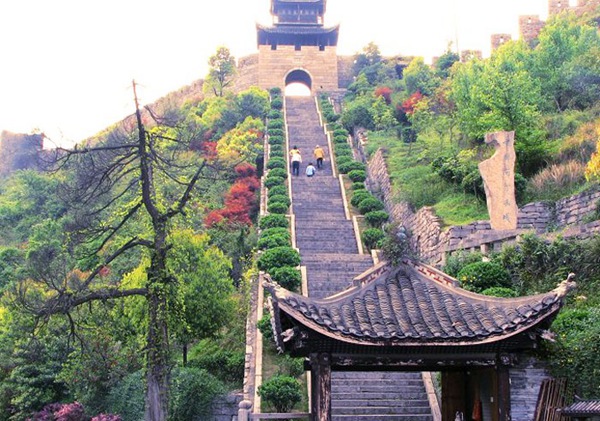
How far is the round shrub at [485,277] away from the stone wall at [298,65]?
118ft

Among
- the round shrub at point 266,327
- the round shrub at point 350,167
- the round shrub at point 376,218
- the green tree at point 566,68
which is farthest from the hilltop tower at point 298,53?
the round shrub at point 266,327

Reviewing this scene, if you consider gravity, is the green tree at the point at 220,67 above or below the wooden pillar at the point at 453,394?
above

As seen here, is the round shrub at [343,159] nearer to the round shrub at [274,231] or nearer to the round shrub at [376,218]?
the round shrub at [376,218]

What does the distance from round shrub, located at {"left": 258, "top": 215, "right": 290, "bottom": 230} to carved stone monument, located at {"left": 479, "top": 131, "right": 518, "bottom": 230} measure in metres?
7.81

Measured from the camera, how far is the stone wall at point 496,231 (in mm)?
18047

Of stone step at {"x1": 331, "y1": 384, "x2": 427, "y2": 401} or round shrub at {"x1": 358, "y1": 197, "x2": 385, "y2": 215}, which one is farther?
round shrub at {"x1": 358, "y1": 197, "x2": 385, "y2": 215}

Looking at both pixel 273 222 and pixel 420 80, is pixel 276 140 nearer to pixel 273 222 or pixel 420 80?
pixel 420 80

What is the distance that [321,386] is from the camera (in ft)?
31.0

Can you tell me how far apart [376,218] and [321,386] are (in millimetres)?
17449

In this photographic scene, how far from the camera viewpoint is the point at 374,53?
179 ft

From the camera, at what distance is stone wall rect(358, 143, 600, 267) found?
18.0 meters

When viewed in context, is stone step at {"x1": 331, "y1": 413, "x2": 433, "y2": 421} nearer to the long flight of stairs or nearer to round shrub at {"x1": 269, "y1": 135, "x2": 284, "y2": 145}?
the long flight of stairs

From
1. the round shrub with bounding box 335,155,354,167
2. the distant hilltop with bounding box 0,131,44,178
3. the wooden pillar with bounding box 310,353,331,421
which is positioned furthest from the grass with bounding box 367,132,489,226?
the distant hilltop with bounding box 0,131,44,178

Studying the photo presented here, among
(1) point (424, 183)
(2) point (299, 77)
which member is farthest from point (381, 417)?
(2) point (299, 77)
